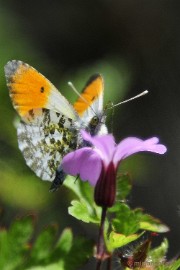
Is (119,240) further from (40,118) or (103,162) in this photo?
(40,118)

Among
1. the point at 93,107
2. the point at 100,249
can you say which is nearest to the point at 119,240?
the point at 100,249

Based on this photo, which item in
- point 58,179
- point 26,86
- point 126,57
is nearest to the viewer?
point 58,179

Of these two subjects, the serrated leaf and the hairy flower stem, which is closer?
the hairy flower stem

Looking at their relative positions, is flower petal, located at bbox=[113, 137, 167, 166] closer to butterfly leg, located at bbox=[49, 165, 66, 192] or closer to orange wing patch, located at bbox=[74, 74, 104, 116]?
butterfly leg, located at bbox=[49, 165, 66, 192]

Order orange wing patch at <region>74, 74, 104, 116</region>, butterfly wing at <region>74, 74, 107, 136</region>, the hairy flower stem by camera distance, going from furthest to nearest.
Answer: orange wing patch at <region>74, 74, 104, 116</region> → butterfly wing at <region>74, 74, 107, 136</region> → the hairy flower stem

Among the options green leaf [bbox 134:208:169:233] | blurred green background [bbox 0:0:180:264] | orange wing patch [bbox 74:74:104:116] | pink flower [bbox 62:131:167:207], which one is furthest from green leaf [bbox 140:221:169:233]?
blurred green background [bbox 0:0:180:264]

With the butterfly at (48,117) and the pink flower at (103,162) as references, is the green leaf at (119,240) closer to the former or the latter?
the pink flower at (103,162)

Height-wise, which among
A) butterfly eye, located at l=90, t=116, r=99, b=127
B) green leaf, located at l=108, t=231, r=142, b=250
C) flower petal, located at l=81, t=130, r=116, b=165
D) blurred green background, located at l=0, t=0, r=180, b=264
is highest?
blurred green background, located at l=0, t=0, r=180, b=264
